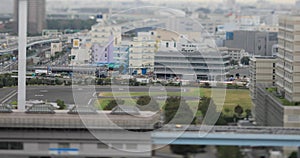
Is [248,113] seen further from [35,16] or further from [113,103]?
[35,16]

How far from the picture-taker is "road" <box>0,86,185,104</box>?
24.6 ft

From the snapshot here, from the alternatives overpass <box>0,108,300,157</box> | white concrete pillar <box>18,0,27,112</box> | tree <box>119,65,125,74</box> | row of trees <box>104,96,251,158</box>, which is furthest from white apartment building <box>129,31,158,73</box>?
overpass <box>0,108,300,157</box>

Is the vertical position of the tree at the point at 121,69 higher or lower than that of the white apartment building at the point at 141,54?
lower

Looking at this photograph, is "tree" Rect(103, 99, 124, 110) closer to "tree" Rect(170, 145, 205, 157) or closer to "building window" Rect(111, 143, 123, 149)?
"building window" Rect(111, 143, 123, 149)

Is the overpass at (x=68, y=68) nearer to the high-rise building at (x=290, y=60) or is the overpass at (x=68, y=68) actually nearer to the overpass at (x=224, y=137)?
the high-rise building at (x=290, y=60)

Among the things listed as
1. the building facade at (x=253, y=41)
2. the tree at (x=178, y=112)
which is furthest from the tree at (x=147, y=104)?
the building facade at (x=253, y=41)

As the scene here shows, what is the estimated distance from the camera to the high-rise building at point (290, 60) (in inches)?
232

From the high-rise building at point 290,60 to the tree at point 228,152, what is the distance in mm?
1117

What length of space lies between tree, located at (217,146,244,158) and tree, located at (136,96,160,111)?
1.43m

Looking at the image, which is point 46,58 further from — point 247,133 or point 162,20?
point 247,133

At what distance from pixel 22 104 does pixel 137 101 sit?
1.46 m

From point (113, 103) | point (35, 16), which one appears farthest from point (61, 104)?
point (35, 16)

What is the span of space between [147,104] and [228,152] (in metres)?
1.94

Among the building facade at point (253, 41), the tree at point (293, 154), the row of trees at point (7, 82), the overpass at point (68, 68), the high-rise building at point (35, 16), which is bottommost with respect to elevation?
the tree at point (293, 154)
